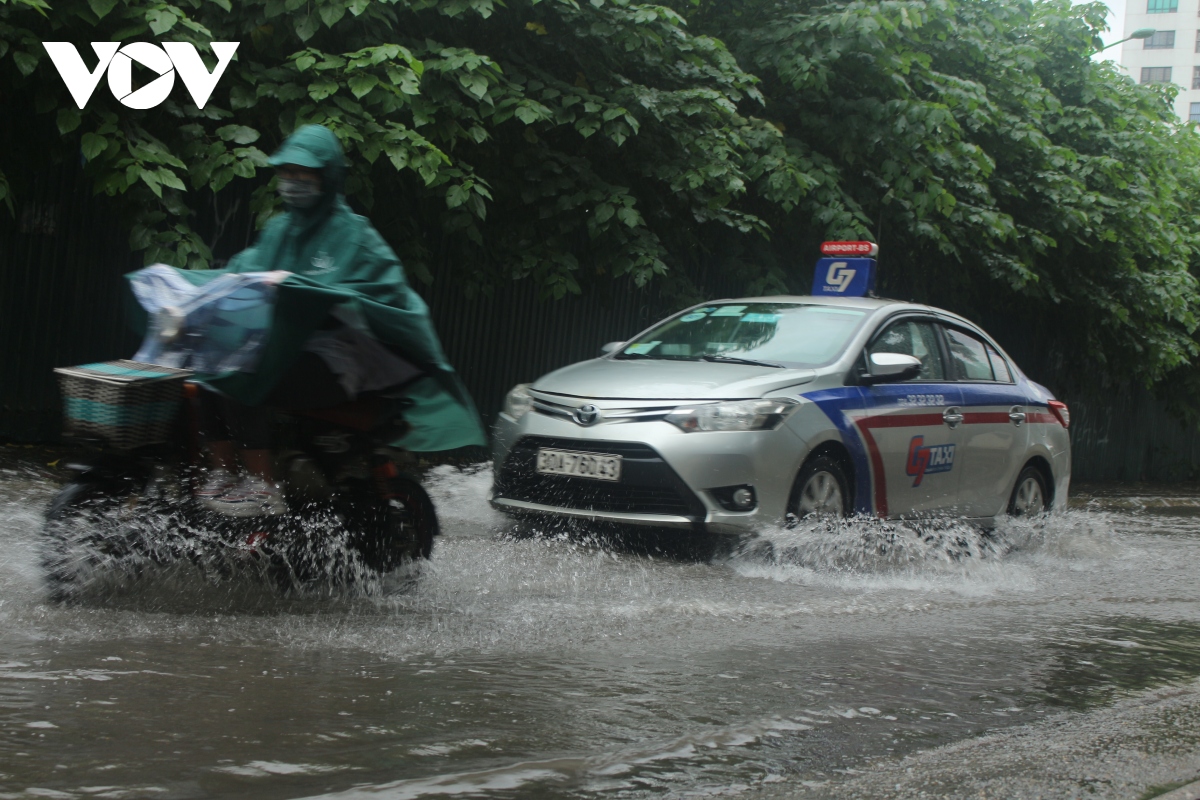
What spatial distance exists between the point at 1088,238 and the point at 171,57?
12.0m

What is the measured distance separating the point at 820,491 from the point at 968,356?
2.18 metres

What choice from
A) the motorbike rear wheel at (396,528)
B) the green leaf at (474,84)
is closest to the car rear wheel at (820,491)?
the motorbike rear wheel at (396,528)

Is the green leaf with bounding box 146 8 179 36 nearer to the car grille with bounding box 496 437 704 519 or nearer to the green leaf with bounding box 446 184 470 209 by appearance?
the green leaf with bounding box 446 184 470 209

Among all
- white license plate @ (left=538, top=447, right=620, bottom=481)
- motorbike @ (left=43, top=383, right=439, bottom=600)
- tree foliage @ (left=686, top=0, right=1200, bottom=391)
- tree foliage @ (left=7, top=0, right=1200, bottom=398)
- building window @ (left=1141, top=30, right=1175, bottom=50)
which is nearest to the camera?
motorbike @ (left=43, top=383, right=439, bottom=600)

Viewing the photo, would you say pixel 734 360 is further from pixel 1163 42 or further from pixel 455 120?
pixel 1163 42

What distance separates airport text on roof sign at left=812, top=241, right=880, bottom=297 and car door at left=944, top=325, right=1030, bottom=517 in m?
2.68

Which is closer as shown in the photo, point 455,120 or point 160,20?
point 160,20

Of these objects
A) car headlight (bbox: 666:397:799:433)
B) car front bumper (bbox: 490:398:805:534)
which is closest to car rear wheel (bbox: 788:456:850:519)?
car front bumper (bbox: 490:398:805:534)

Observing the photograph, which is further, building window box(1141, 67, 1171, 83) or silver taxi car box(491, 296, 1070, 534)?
building window box(1141, 67, 1171, 83)

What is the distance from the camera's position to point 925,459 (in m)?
7.88

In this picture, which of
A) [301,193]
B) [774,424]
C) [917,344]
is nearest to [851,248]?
[917,344]

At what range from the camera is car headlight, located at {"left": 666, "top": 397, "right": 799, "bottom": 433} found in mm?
6805

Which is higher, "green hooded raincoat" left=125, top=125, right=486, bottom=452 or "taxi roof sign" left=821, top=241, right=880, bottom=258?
"taxi roof sign" left=821, top=241, right=880, bottom=258

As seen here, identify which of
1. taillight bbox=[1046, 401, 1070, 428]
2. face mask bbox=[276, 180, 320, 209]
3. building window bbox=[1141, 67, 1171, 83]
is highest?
building window bbox=[1141, 67, 1171, 83]
